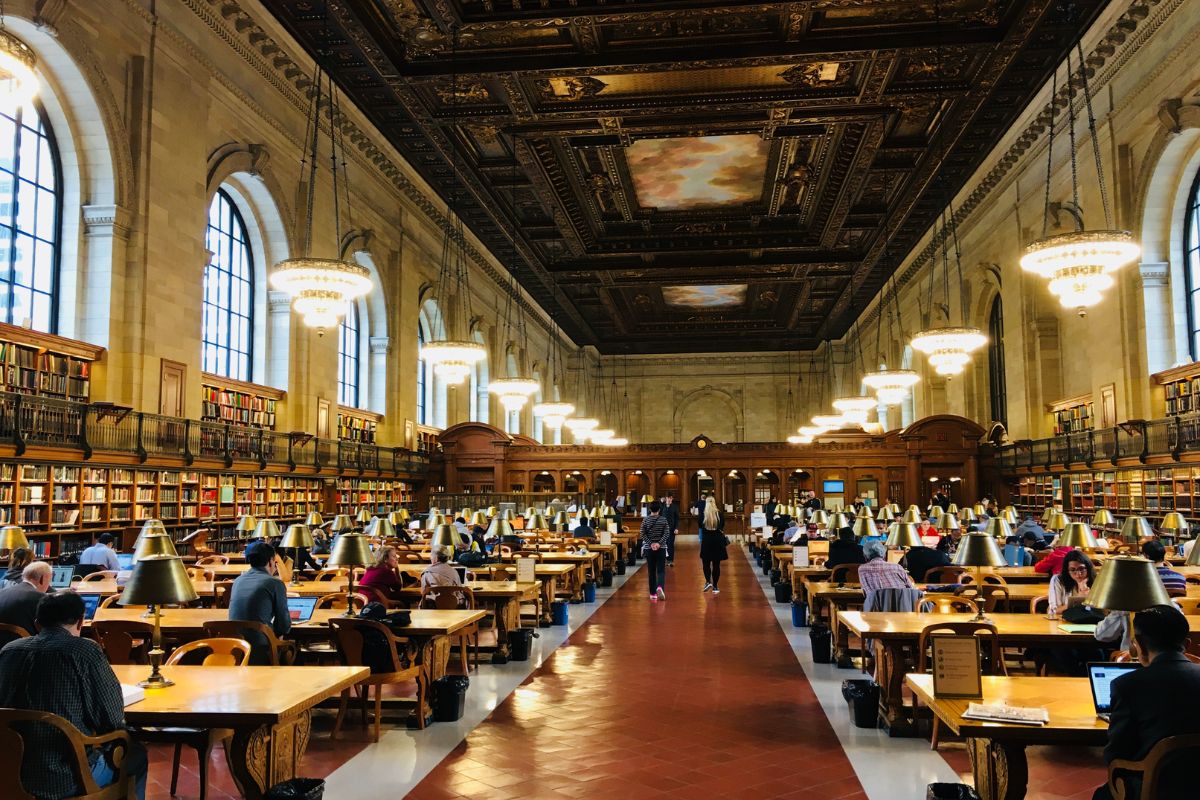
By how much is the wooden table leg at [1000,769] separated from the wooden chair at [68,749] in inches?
136

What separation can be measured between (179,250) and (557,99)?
21.6 feet

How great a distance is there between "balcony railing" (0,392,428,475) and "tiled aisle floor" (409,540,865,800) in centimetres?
666

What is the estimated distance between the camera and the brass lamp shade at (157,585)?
4355mm

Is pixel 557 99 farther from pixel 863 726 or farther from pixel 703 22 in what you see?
pixel 863 726

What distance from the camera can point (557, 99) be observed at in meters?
16.3

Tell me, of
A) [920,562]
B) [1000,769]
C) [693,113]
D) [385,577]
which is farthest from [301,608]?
[693,113]

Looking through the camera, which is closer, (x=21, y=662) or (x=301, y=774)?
(x=21, y=662)

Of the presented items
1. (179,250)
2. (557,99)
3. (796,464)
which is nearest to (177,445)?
(179,250)

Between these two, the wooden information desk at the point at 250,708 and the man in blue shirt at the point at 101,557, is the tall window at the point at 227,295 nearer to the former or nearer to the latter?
the man in blue shirt at the point at 101,557

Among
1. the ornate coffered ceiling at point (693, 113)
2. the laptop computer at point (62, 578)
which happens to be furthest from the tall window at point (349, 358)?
the laptop computer at point (62, 578)

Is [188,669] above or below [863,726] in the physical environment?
above

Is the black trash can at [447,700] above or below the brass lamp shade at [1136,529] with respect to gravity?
below

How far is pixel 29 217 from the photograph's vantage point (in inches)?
508

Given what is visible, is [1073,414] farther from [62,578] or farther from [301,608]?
[62,578]
